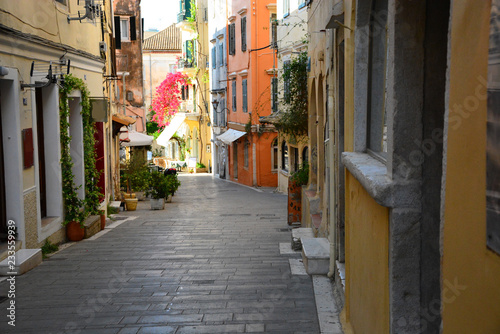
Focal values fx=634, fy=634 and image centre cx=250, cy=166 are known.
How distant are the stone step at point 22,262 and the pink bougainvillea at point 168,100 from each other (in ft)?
134

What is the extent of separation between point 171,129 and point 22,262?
133 ft

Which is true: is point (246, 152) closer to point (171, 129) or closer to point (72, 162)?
point (171, 129)

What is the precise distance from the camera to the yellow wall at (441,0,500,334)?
200 centimetres

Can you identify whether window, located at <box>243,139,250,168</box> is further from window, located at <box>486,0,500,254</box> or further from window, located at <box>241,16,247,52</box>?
window, located at <box>486,0,500,254</box>

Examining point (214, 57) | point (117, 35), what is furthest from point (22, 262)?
point (214, 57)

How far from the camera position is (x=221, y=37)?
39.8m

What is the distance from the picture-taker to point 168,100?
2002 inches

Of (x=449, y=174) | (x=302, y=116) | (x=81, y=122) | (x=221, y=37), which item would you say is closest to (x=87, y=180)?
(x=81, y=122)

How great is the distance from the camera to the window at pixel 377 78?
16.4 feet

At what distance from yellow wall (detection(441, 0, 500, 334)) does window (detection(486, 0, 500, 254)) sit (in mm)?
59

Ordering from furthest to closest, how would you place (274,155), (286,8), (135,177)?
(274,155), (286,8), (135,177)

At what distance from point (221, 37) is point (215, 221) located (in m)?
25.5

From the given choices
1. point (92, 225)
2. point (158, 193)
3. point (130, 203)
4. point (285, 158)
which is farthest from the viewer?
point (285, 158)

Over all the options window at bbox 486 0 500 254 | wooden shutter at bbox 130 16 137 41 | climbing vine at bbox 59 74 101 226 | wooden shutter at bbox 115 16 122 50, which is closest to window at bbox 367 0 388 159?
window at bbox 486 0 500 254
